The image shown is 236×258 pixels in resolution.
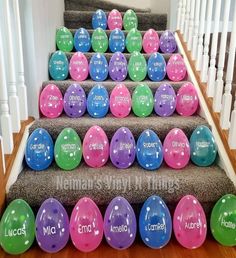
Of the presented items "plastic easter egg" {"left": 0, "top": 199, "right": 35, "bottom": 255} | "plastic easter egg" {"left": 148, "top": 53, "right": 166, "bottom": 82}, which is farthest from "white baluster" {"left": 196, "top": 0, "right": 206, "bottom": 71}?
"plastic easter egg" {"left": 0, "top": 199, "right": 35, "bottom": 255}

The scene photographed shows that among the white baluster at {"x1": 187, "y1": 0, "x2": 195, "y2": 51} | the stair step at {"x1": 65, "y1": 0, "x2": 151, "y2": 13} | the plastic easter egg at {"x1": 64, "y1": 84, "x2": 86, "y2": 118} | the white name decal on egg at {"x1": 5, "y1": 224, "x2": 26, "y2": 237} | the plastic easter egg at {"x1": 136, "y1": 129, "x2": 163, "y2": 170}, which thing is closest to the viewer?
the white name decal on egg at {"x1": 5, "y1": 224, "x2": 26, "y2": 237}

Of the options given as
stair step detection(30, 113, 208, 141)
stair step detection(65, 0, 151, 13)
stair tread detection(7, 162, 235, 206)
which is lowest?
stair tread detection(7, 162, 235, 206)

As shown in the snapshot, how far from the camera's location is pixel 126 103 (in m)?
1.82

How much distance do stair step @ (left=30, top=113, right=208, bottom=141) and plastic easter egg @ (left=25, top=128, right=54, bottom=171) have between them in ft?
0.39

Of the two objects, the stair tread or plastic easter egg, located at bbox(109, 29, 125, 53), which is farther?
plastic easter egg, located at bbox(109, 29, 125, 53)

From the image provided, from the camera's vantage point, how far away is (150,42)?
2.32m

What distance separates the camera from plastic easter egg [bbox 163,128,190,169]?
1.57 meters

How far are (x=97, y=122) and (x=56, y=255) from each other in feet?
2.30

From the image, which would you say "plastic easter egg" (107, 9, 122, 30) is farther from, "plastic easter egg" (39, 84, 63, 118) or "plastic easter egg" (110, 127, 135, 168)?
"plastic easter egg" (110, 127, 135, 168)

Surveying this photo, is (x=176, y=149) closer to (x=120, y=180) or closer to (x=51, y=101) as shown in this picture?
(x=120, y=180)

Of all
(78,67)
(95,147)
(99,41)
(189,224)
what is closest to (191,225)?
(189,224)

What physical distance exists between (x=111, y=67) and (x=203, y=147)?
81cm

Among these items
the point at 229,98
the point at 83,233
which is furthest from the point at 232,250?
the point at 229,98

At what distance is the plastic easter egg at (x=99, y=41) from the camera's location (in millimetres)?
2295
